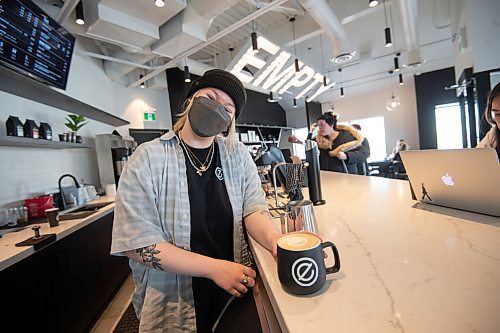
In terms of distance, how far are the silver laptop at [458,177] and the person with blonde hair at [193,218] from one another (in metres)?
0.66

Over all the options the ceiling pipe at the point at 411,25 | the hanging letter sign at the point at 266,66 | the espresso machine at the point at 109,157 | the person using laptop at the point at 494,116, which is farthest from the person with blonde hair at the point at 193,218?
the ceiling pipe at the point at 411,25

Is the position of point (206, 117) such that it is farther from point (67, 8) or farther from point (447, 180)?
point (67, 8)

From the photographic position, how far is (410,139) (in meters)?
9.12

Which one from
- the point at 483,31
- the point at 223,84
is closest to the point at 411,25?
the point at 483,31

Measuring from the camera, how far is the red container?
250 cm

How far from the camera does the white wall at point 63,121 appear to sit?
247 centimetres

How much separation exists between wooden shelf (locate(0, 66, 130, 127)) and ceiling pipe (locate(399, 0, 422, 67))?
4.33 metres

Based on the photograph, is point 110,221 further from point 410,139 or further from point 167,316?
point 410,139

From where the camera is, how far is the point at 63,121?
342cm

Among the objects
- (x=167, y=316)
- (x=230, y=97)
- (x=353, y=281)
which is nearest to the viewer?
(x=353, y=281)

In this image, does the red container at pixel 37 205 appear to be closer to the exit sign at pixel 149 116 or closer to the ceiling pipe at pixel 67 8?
the ceiling pipe at pixel 67 8

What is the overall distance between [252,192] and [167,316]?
547 mm

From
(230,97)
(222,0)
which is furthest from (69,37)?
(230,97)

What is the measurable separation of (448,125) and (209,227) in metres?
9.91
